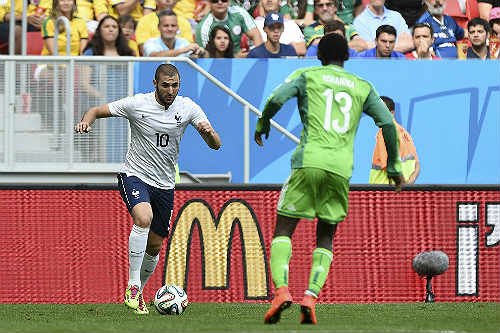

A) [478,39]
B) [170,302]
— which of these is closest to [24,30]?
[170,302]

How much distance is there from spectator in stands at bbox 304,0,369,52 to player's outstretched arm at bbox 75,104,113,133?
18.8 ft

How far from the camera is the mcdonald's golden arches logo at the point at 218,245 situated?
12.0 meters

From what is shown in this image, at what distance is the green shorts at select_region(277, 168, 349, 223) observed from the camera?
8.59m

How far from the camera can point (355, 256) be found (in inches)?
480

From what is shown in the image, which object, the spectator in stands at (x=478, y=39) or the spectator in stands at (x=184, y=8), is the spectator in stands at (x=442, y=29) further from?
the spectator in stands at (x=184, y=8)

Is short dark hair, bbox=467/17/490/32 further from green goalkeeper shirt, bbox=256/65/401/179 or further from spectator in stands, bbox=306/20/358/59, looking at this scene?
green goalkeeper shirt, bbox=256/65/401/179

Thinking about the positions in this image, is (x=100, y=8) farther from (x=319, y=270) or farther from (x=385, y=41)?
(x=319, y=270)

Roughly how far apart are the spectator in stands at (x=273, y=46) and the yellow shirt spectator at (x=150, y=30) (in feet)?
3.96

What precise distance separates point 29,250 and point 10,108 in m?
1.86

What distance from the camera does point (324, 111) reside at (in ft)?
28.2

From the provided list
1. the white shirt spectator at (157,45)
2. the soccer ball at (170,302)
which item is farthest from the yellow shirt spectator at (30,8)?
the soccer ball at (170,302)

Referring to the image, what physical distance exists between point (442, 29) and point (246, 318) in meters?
7.80

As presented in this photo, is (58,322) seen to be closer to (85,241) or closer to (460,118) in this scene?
(85,241)

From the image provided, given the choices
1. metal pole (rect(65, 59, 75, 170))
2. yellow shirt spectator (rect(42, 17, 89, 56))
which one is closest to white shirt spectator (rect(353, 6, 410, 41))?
yellow shirt spectator (rect(42, 17, 89, 56))
